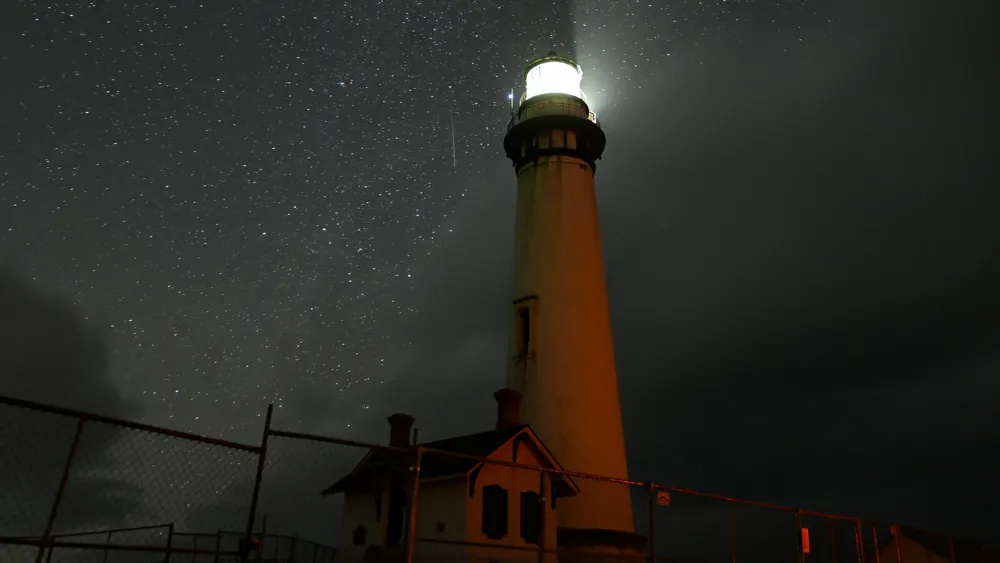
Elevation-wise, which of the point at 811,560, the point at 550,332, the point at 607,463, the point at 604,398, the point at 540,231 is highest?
the point at 540,231

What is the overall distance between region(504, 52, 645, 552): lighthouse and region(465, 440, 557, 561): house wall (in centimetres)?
135

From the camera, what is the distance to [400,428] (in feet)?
74.1

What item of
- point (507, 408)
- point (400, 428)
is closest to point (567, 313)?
point (507, 408)

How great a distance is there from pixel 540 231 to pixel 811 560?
12.8 meters

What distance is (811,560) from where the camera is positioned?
783 inches

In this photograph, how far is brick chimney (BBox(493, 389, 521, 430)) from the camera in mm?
21484

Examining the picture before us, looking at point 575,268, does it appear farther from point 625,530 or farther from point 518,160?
point 625,530

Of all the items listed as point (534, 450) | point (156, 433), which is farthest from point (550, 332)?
point (156, 433)

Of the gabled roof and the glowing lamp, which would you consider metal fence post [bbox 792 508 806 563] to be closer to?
the gabled roof

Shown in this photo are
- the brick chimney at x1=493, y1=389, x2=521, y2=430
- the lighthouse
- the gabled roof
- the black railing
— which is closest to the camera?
the gabled roof

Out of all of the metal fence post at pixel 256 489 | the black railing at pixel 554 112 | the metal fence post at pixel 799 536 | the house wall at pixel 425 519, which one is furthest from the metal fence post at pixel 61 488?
the black railing at pixel 554 112

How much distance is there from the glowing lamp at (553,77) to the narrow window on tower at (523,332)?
29.5 ft

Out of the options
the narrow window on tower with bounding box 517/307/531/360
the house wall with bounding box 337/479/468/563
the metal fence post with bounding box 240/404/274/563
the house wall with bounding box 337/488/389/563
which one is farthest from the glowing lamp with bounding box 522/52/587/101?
the metal fence post with bounding box 240/404/274/563

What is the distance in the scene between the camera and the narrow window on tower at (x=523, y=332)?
77.6 ft
